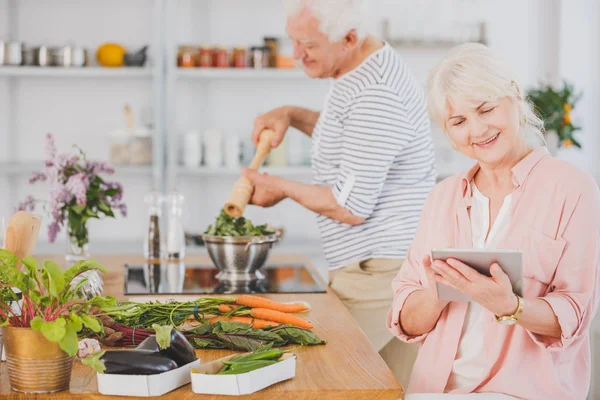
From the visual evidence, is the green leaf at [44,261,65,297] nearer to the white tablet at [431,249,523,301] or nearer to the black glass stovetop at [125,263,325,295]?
the white tablet at [431,249,523,301]

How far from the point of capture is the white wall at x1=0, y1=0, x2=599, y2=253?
192 inches

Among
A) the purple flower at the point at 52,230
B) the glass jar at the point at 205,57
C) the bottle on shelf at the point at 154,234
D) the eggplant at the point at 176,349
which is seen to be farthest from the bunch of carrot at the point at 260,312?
the glass jar at the point at 205,57

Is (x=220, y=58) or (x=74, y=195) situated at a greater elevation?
(x=220, y=58)

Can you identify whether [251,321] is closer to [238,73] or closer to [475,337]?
[475,337]

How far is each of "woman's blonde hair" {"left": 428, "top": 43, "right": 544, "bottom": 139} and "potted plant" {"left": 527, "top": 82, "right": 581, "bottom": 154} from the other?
282 centimetres

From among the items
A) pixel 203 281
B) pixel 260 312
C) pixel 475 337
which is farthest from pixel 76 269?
pixel 203 281

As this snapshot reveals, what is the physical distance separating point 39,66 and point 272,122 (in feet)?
7.47

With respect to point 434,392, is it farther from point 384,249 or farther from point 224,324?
point 384,249

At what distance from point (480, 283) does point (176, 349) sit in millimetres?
564

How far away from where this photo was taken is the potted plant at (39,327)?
53.9 inches

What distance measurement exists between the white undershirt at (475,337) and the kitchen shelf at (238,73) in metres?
2.94

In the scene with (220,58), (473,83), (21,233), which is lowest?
(21,233)

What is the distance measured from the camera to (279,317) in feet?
6.32

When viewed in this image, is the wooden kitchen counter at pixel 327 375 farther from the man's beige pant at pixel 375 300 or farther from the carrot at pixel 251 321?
the man's beige pant at pixel 375 300
